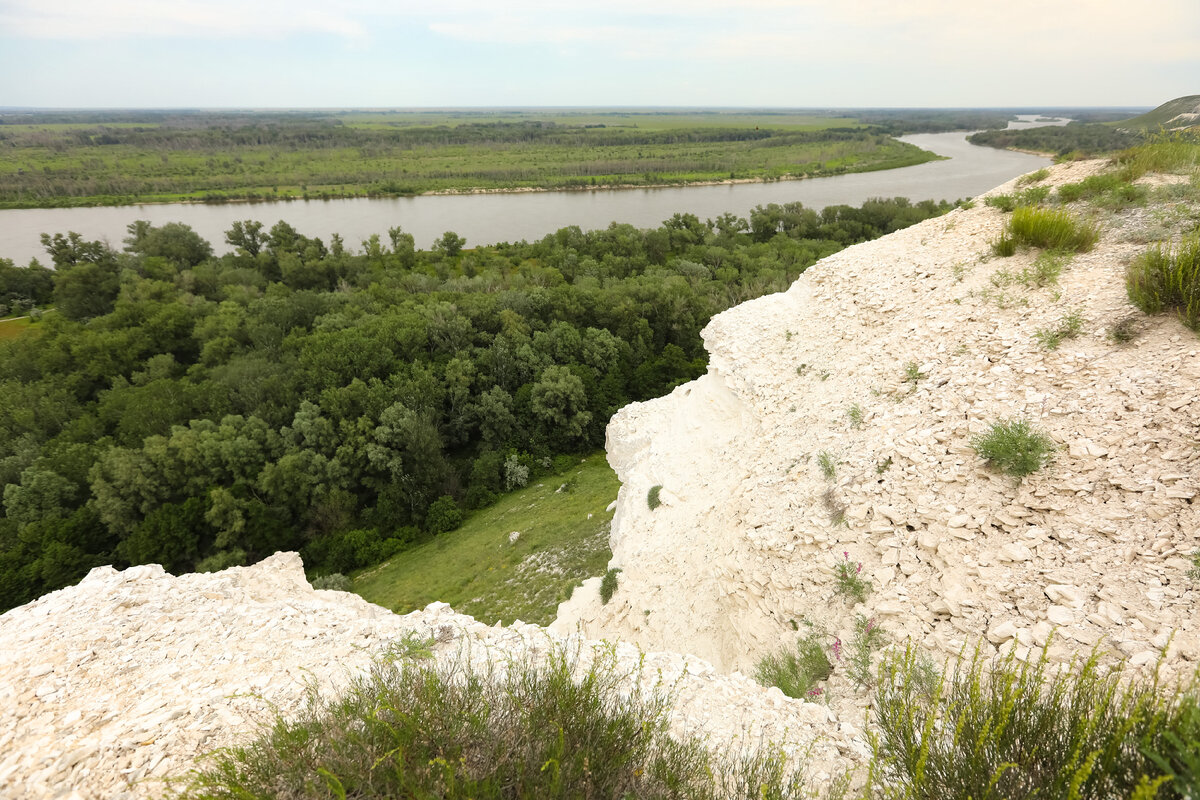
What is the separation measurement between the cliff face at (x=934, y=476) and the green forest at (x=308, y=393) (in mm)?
14042

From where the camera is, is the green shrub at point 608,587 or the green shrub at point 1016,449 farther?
the green shrub at point 608,587

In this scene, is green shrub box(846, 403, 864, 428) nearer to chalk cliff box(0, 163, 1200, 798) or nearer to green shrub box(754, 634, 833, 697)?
chalk cliff box(0, 163, 1200, 798)

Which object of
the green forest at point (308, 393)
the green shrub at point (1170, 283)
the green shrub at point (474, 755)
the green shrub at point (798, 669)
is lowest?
the green forest at point (308, 393)

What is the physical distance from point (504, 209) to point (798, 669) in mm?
72438

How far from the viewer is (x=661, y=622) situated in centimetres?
852

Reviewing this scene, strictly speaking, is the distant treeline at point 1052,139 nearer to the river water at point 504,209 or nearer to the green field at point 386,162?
the river water at point 504,209

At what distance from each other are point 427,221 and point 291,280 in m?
26.8

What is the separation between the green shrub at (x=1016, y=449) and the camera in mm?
5633

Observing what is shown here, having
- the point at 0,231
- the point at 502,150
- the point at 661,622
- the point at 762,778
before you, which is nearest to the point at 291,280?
the point at 661,622

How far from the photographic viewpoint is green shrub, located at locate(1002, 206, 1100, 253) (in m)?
8.20

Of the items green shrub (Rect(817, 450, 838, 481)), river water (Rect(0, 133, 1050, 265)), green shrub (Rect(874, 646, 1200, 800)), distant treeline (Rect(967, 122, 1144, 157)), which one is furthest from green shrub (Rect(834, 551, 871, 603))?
distant treeline (Rect(967, 122, 1144, 157))

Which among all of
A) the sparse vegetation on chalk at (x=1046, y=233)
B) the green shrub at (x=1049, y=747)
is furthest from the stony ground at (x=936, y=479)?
the green shrub at (x=1049, y=747)

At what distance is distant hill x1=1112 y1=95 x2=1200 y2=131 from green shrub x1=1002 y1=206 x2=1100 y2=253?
5131mm

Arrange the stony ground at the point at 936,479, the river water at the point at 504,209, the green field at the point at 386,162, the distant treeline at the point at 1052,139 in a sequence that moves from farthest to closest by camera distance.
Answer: the green field at the point at 386,162 → the distant treeline at the point at 1052,139 → the river water at the point at 504,209 → the stony ground at the point at 936,479
